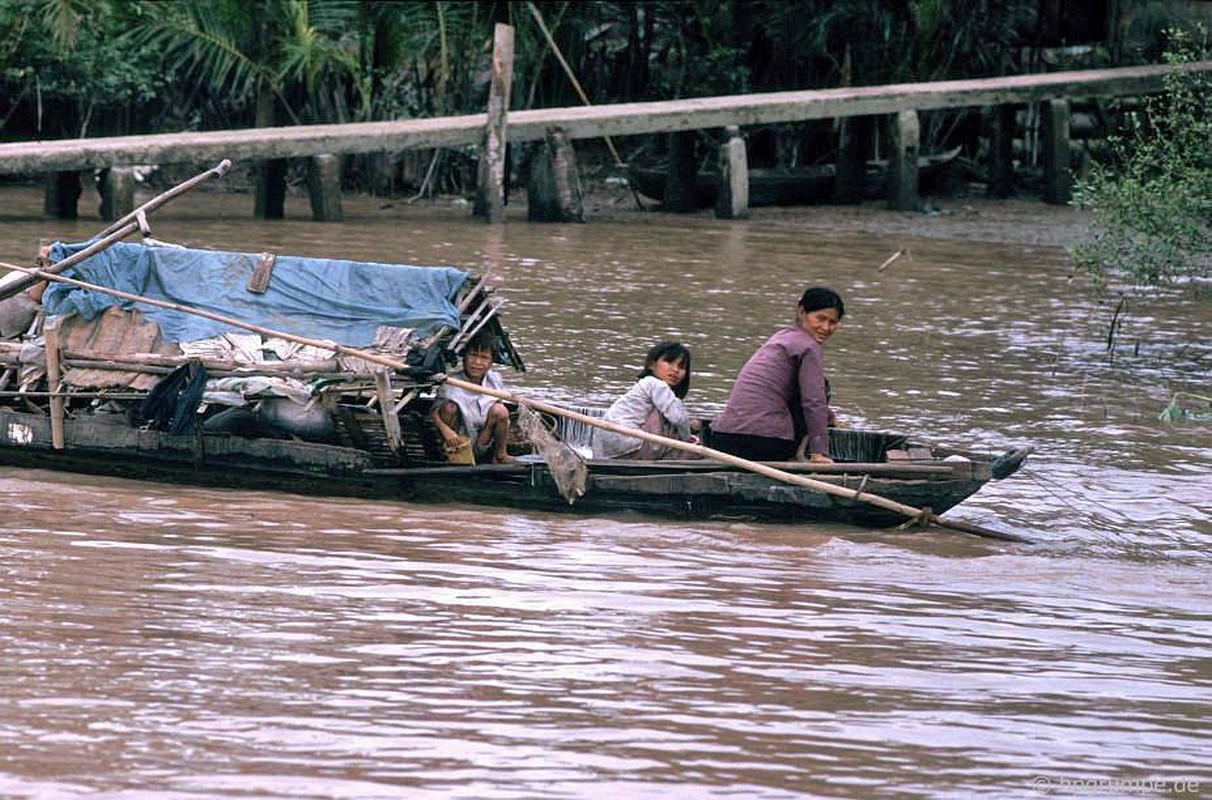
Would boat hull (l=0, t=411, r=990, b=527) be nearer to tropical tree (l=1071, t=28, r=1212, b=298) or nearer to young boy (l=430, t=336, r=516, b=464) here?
young boy (l=430, t=336, r=516, b=464)

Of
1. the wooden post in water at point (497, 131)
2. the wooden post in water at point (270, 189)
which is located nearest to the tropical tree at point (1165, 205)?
the wooden post in water at point (497, 131)

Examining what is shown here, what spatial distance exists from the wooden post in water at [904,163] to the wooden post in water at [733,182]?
149cm

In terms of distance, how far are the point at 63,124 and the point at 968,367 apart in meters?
12.0

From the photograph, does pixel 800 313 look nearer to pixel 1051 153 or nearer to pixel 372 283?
pixel 372 283

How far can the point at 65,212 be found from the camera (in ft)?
55.0

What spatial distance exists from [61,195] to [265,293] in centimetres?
944

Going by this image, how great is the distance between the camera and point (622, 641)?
5656 millimetres

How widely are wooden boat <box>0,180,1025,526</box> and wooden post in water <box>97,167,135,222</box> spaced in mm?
8164

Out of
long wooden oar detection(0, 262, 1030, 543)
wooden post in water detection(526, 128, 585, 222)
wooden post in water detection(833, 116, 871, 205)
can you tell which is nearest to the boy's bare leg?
long wooden oar detection(0, 262, 1030, 543)

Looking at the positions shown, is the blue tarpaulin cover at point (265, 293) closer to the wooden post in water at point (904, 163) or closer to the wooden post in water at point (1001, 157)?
the wooden post in water at point (904, 163)

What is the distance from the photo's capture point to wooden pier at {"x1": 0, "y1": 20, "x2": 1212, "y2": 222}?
15638 mm

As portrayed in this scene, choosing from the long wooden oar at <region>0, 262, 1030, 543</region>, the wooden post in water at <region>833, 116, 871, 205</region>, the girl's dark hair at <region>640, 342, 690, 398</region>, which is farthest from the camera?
the wooden post in water at <region>833, 116, 871, 205</region>

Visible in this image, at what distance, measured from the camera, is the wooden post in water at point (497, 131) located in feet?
54.1

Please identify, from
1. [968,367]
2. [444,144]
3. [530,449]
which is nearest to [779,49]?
[444,144]
